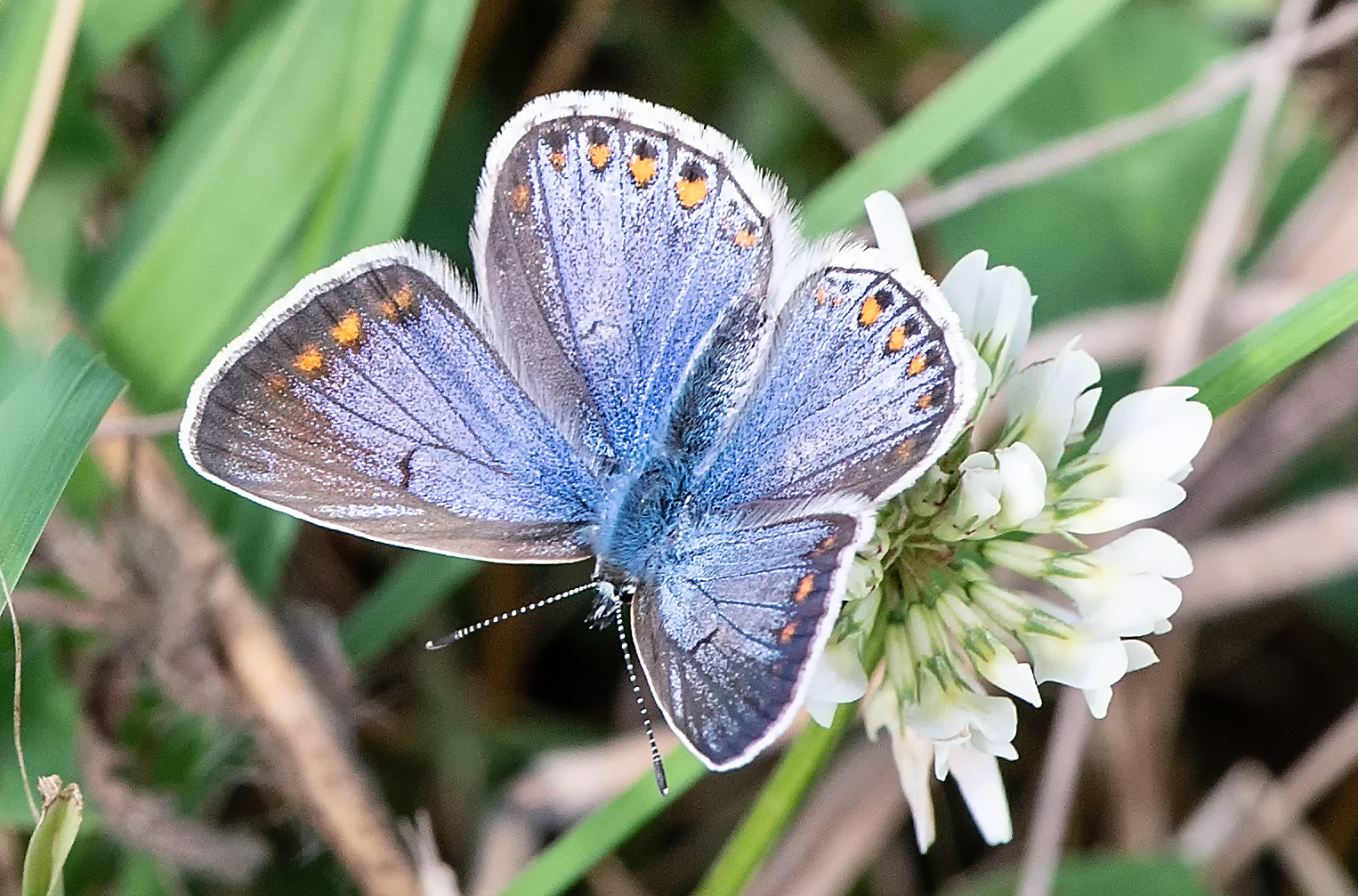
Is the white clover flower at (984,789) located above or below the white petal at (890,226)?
below

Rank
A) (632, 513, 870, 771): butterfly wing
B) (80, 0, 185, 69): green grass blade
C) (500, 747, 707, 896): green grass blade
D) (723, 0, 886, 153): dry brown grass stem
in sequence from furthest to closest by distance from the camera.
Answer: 1. (723, 0, 886, 153): dry brown grass stem
2. (80, 0, 185, 69): green grass blade
3. (500, 747, 707, 896): green grass blade
4. (632, 513, 870, 771): butterfly wing

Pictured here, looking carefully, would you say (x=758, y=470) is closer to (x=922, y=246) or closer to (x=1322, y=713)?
(x=922, y=246)

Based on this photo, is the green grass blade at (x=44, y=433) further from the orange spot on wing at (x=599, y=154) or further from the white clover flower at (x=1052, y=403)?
the white clover flower at (x=1052, y=403)

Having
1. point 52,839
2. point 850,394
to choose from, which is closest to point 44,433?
point 52,839

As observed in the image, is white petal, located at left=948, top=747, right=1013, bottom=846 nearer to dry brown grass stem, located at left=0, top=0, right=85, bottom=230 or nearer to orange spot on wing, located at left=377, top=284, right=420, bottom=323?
orange spot on wing, located at left=377, top=284, right=420, bottom=323

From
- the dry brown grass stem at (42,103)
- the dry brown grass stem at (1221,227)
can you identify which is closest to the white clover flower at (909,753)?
the dry brown grass stem at (1221,227)

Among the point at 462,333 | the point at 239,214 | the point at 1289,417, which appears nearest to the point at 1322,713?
the point at 1289,417

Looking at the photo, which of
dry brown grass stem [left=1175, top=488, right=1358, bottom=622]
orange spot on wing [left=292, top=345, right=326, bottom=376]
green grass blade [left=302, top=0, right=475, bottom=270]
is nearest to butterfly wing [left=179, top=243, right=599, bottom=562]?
orange spot on wing [left=292, top=345, right=326, bottom=376]

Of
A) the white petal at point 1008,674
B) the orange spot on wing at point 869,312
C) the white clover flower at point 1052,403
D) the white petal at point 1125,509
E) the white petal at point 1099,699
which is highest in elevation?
the orange spot on wing at point 869,312
